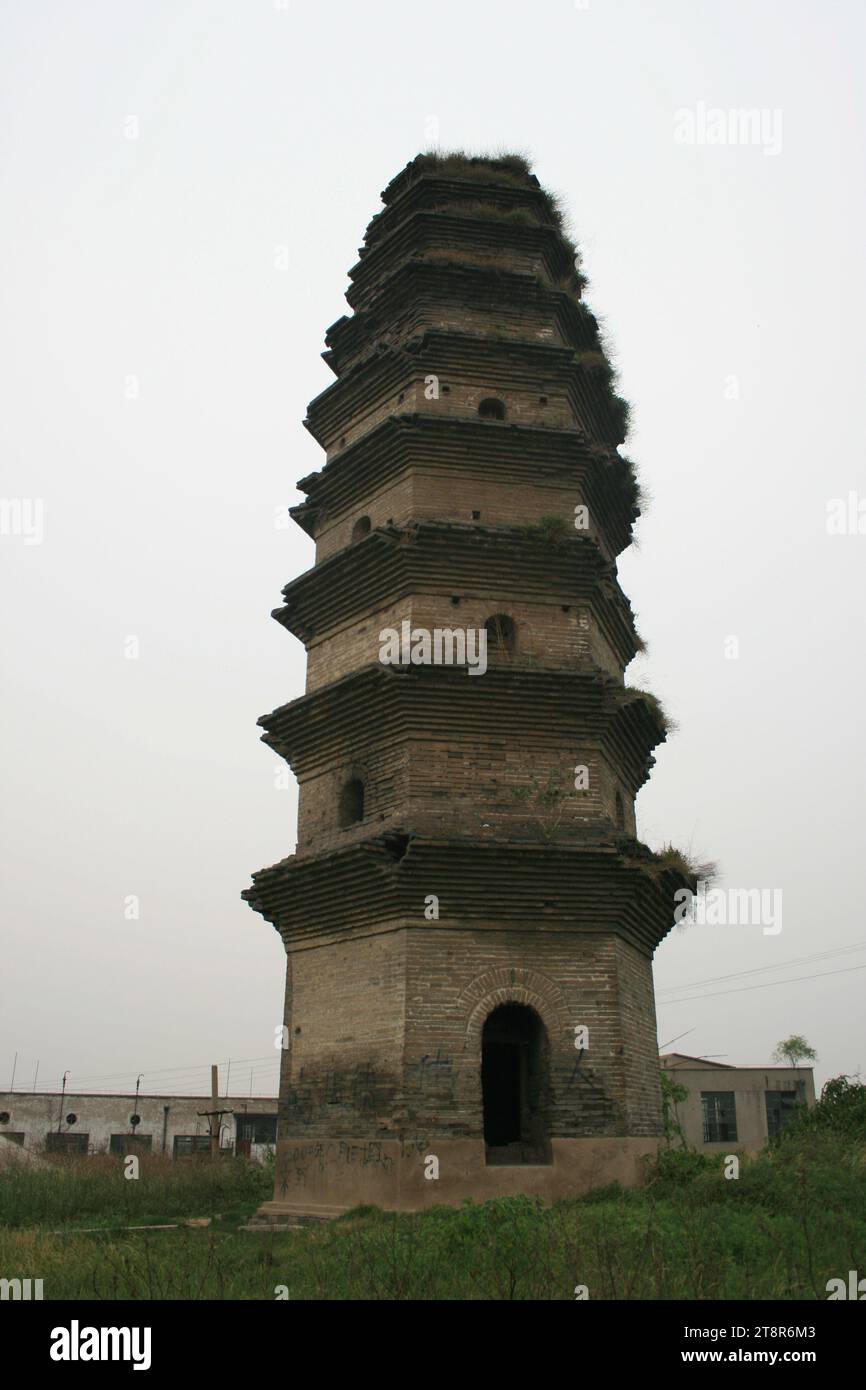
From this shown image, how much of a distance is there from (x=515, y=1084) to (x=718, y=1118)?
2493 centimetres

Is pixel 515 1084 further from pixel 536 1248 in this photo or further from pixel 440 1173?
pixel 536 1248

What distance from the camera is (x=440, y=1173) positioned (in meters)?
10.4

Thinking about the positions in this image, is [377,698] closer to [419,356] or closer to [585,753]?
[585,753]

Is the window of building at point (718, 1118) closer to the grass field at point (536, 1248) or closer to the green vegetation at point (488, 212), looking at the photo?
the grass field at point (536, 1248)

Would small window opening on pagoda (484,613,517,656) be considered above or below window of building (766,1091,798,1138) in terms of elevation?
above

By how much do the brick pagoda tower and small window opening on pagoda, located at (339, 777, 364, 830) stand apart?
0.03 metres

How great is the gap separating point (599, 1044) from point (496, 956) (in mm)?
1340

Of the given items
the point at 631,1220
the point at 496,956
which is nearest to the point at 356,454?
the point at 496,956

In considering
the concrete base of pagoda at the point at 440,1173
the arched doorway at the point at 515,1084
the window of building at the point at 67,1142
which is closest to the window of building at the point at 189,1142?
the window of building at the point at 67,1142

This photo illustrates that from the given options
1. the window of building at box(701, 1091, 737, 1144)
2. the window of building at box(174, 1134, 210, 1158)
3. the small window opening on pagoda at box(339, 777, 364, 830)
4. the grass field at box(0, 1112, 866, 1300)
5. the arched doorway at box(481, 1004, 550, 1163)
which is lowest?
the window of building at box(174, 1134, 210, 1158)

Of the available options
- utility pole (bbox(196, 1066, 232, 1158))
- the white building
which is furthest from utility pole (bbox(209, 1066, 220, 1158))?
the white building

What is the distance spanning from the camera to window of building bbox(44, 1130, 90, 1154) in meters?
37.0

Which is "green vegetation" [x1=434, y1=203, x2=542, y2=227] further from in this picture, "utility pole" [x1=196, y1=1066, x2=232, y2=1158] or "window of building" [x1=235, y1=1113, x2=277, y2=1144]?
"window of building" [x1=235, y1=1113, x2=277, y2=1144]

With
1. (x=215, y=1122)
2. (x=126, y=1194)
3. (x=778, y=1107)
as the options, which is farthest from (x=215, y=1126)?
(x=778, y=1107)
